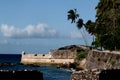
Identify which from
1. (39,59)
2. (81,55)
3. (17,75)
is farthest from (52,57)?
(17,75)

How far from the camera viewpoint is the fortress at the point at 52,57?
4729 inches

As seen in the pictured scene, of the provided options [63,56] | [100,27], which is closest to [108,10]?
[100,27]

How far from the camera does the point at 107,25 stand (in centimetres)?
9731

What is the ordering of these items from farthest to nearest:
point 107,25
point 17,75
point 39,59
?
point 39,59, point 107,25, point 17,75

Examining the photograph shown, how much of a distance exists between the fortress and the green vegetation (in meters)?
11.4

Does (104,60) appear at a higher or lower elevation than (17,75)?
higher

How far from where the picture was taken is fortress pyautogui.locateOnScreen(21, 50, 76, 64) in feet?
394

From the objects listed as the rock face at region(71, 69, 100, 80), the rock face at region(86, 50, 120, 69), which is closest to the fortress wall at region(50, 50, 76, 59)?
the rock face at region(86, 50, 120, 69)

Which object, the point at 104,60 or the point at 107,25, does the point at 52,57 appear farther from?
the point at 104,60

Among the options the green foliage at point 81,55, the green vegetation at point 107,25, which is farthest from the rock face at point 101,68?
the green foliage at point 81,55

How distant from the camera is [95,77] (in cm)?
2012

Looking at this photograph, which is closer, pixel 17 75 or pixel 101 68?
pixel 17 75

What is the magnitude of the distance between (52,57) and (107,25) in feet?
102

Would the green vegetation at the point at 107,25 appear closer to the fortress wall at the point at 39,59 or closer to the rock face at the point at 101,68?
the rock face at the point at 101,68
